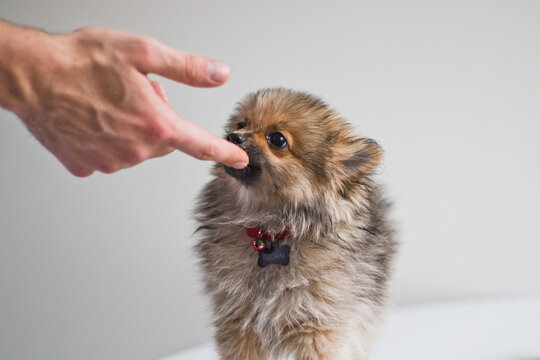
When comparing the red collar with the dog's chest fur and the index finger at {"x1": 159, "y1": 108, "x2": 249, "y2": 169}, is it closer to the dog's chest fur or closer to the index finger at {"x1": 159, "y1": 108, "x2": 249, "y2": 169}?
the dog's chest fur

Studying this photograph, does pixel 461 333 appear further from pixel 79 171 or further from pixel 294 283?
pixel 79 171

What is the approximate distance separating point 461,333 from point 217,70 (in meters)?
1.97

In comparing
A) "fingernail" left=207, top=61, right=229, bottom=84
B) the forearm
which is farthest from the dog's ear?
the forearm

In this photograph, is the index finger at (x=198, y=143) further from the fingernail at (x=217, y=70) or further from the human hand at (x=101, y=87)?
the fingernail at (x=217, y=70)

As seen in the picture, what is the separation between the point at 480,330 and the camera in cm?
254

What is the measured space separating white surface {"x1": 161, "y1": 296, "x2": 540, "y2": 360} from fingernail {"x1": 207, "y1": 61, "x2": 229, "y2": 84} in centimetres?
130

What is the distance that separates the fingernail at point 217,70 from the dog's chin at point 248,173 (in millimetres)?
332

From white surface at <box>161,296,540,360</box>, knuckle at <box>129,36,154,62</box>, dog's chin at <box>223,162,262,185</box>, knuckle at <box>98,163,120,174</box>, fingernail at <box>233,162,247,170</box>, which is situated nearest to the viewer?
knuckle at <box>129,36,154,62</box>

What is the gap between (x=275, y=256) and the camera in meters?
1.53

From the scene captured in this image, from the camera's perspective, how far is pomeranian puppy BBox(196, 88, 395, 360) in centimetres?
151

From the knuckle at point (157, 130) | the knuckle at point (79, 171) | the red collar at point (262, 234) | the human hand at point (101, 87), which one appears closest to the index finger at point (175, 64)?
the human hand at point (101, 87)

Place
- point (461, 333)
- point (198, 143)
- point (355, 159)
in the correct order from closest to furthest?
point (198, 143) < point (355, 159) < point (461, 333)

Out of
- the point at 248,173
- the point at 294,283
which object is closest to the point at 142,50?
the point at 248,173

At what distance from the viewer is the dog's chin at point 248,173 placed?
148 centimetres
